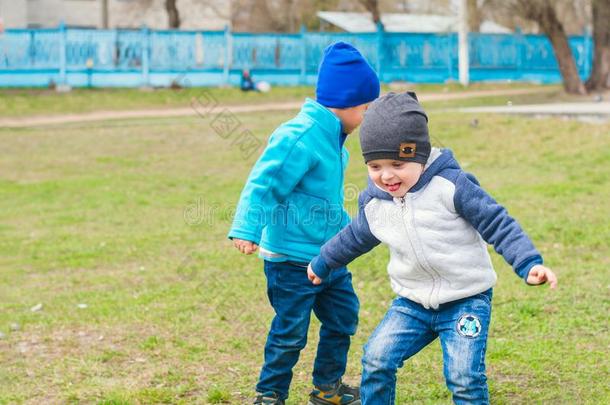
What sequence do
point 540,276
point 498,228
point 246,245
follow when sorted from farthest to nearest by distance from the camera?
1. point 246,245
2. point 498,228
3. point 540,276

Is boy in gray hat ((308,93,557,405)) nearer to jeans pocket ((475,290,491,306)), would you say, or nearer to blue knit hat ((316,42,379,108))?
jeans pocket ((475,290,491,306))

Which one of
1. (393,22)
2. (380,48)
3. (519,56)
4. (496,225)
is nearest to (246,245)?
(496,225)

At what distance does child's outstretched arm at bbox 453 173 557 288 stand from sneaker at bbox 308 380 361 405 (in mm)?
1326

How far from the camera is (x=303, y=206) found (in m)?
4.02

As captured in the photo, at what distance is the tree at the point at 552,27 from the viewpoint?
810 inches

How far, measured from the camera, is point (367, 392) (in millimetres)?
3434

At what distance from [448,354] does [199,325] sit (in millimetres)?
2549

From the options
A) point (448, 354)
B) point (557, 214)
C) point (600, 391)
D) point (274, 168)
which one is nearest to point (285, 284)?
point (274, 168)

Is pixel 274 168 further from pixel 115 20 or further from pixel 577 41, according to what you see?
pixel 115 20

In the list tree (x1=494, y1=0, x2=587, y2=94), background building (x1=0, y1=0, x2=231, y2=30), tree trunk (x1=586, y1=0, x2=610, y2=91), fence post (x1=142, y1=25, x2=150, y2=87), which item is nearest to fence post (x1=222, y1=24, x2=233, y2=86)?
fence post (x1=142, y1=25, x2=150, y2=87)

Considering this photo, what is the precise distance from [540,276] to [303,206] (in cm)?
129

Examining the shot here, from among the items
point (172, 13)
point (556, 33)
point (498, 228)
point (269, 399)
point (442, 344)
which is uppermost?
point (172, 13)

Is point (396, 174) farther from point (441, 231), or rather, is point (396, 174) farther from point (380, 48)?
point (380, 48)

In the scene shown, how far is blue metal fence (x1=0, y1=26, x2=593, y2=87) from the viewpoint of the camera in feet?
90.7
